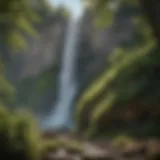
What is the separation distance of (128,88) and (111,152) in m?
0.25

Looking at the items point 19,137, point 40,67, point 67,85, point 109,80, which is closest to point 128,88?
A: point 109,80

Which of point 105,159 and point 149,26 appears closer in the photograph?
point 105,159

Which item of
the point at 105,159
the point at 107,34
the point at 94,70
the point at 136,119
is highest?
the point at 107,34

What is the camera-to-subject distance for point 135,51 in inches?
69.3

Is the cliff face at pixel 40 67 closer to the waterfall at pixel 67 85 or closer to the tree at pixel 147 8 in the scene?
the waterfall at pixel 67 85

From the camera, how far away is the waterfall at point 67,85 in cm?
172

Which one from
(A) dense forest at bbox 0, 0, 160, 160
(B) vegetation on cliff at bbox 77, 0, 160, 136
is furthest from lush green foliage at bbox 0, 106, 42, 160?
(B) vegetation on cliff at bbox 77, 0, 160, 136

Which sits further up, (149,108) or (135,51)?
(135,51)

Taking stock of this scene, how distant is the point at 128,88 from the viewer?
1755 mm

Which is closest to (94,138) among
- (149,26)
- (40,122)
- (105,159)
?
(105,159)

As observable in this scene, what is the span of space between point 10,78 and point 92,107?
0.32 meters

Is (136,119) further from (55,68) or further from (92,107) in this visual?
(55,68)

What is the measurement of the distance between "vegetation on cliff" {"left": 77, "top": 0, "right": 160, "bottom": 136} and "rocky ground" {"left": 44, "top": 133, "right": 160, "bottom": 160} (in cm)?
5

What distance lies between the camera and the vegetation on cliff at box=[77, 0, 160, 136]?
1727 mm
